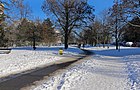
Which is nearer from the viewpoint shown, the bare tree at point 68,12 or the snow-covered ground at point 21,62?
the snow-covered ground at point 21,62

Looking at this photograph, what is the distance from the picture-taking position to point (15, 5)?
84.7 feet

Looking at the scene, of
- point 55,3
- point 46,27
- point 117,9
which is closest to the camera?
point 117,9

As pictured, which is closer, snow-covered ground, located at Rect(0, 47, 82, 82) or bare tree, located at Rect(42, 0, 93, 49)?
snow-covered ground, located at Rect(0, 47, 82, 82)

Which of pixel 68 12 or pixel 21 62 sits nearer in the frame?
pixel 21 62

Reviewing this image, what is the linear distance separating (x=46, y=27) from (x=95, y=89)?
46.6 m

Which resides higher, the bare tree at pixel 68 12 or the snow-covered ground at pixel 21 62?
the bare tree at pixel 68 12

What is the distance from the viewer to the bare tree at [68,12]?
51250mm

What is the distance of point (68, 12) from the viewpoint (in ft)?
168

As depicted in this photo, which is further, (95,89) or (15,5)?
(15,5)

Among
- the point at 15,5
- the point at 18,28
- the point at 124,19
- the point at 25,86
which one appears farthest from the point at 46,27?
the point at 25,86

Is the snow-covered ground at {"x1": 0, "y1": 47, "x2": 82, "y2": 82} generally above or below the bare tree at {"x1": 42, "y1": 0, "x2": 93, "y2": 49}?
below

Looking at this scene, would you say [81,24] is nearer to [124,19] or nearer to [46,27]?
[46,27]

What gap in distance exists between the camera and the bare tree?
51250mm

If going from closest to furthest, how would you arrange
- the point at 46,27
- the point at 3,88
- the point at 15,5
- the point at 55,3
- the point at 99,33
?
the point at 3,88
the point at 15,5
the point at 55,3
the point at 46,27
the point at 99,33
